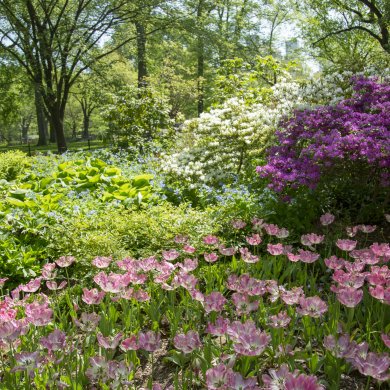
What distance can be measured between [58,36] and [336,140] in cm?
1274

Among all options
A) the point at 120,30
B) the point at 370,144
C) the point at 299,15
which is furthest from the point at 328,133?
the point at 299,15

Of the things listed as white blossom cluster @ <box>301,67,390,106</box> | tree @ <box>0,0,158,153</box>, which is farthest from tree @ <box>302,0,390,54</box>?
white blossom cluster @ <box>301,67,390,106</box>

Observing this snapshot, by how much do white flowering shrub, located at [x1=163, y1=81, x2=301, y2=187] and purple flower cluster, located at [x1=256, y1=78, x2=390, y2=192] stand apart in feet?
4.99

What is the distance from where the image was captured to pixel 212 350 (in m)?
2.32

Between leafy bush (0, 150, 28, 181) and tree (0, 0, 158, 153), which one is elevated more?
tree (0, 0, 158, 153)

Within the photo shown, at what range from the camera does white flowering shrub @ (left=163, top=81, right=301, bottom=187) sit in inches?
276

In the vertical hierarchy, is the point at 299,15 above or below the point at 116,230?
above

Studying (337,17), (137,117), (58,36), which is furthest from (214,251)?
(337,17)

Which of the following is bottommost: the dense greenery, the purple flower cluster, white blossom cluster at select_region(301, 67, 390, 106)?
the dense greenery

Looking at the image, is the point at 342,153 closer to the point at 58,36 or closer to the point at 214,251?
the point at 214,251

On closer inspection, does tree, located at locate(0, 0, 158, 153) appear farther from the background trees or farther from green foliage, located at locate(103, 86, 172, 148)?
green foliage, located at locate(103, 86, 172, 148)

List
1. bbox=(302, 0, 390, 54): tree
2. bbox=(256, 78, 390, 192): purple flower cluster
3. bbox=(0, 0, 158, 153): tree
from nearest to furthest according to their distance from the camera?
bbox=(256, 78, 390, 192): purple flower cluster, bbox=(0, 0, 158, 153): tree, bbox=(302, 0, 390, 54): tree

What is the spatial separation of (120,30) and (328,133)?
45.7ft

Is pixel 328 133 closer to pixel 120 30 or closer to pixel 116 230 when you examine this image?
pixel 116 230
